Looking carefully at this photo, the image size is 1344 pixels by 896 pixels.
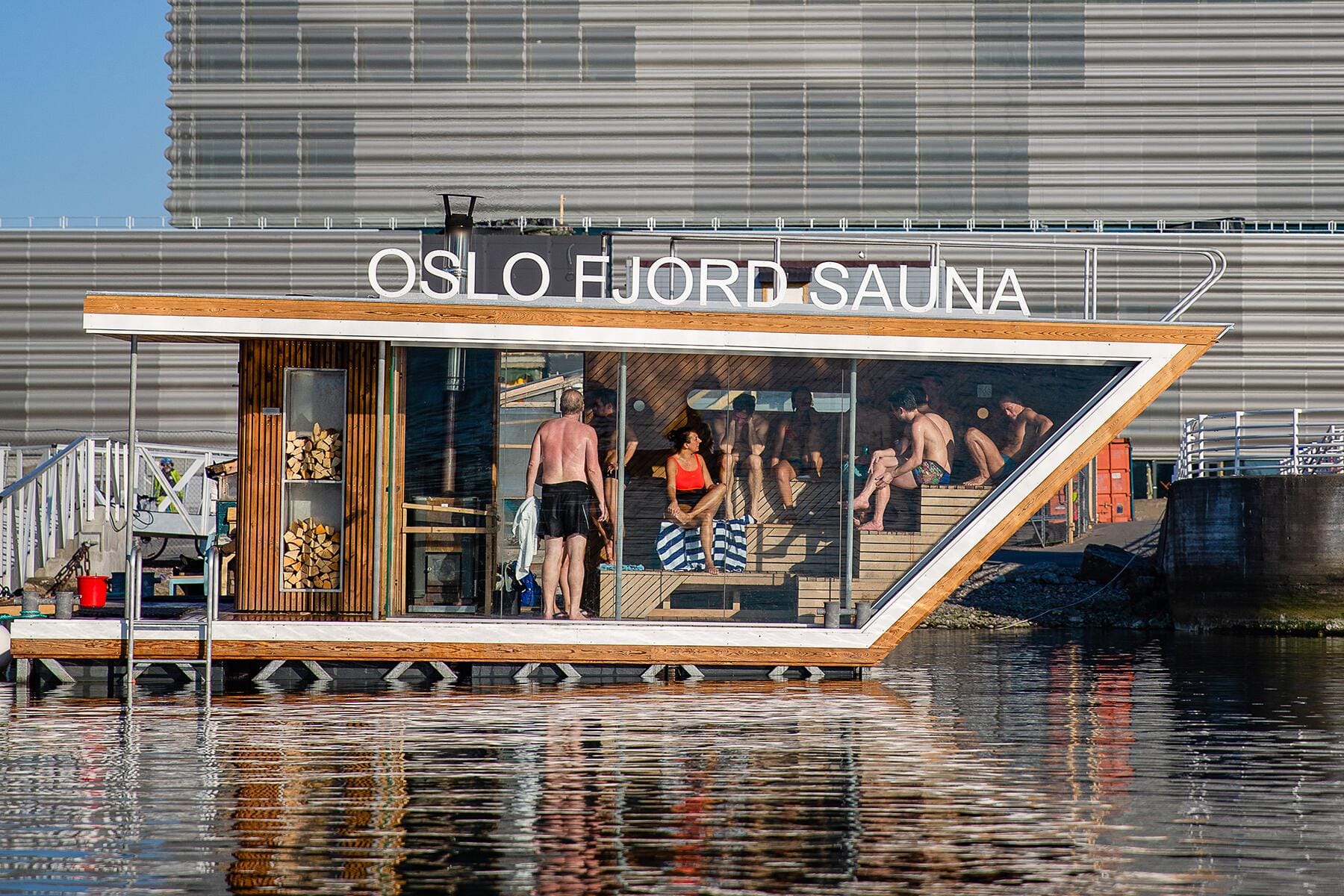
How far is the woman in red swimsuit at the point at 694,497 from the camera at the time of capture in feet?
47.4

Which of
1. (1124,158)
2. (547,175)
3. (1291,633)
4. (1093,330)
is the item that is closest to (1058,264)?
(1124,158)

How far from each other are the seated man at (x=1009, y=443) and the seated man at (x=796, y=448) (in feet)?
4.68

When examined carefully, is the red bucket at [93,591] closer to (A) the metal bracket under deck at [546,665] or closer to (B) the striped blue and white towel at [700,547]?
(A) the metal bracket under deck at [546,665]

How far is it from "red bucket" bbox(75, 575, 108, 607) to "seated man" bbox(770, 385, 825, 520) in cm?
648

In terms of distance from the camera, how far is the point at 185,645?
1401cm

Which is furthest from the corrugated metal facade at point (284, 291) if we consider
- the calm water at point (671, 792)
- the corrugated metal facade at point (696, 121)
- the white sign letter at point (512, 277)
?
the calm water at point (671, 792)

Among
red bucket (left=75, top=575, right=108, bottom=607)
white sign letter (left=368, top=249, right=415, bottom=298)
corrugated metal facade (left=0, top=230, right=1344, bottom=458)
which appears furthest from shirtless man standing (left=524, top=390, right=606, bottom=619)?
corrugated metal facade (left=0, top=230, right=1344, bottom=458)

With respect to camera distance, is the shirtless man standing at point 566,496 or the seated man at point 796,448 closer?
the shirtless man standing at point 566,496

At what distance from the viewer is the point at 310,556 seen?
14758 millimetres

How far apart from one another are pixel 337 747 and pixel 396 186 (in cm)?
5316

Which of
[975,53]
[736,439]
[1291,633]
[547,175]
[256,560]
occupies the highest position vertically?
[975,53]

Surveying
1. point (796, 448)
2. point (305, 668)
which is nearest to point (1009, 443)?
point (796, 448)

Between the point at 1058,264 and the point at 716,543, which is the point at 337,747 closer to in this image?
the point at 716,543

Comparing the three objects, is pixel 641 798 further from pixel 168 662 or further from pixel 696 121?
pixel 696 121
